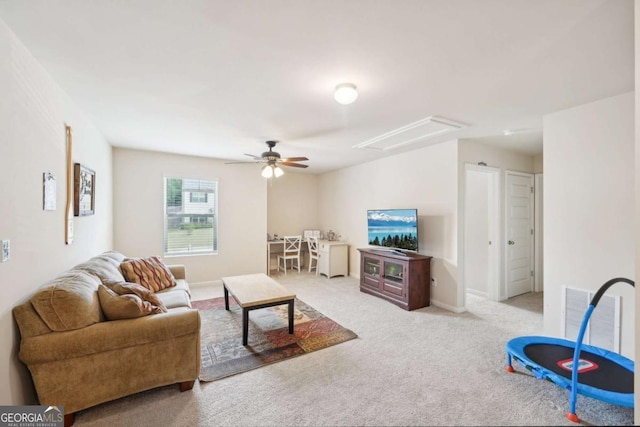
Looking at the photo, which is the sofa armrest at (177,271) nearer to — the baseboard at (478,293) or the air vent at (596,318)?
the air vent at (596,318)

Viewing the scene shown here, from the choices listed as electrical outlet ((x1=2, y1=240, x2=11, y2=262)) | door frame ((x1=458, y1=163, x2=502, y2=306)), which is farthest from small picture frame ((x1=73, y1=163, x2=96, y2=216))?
door frame ((x1=458, y1=163, x2=502, y2=306))

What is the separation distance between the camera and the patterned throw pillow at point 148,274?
9.86ft

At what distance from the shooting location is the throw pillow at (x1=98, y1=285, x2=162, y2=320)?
6.22 ft

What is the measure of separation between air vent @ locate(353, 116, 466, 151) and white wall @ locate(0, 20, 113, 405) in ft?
10.7

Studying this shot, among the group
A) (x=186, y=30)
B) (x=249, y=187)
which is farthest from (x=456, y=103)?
(x=249, y=187)

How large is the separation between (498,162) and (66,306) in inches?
203

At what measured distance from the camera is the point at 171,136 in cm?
361

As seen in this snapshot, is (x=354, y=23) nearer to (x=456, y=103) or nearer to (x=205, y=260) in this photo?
(x=456, y=103)

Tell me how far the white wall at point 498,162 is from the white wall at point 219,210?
3.63 metres

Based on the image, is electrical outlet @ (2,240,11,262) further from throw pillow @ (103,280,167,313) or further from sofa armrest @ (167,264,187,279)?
sofa armrest @ (167,264,187,279)

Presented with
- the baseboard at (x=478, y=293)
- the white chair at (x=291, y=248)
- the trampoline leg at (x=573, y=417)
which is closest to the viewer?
the trampoline leg at (x=573, y=417)

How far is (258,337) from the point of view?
2.87 metres

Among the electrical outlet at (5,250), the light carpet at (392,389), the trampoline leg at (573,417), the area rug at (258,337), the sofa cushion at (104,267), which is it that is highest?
the electrical outlet at (5,250)

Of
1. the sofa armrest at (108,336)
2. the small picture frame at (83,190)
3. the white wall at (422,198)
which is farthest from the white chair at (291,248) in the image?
the sofa armrest at (108,336)
